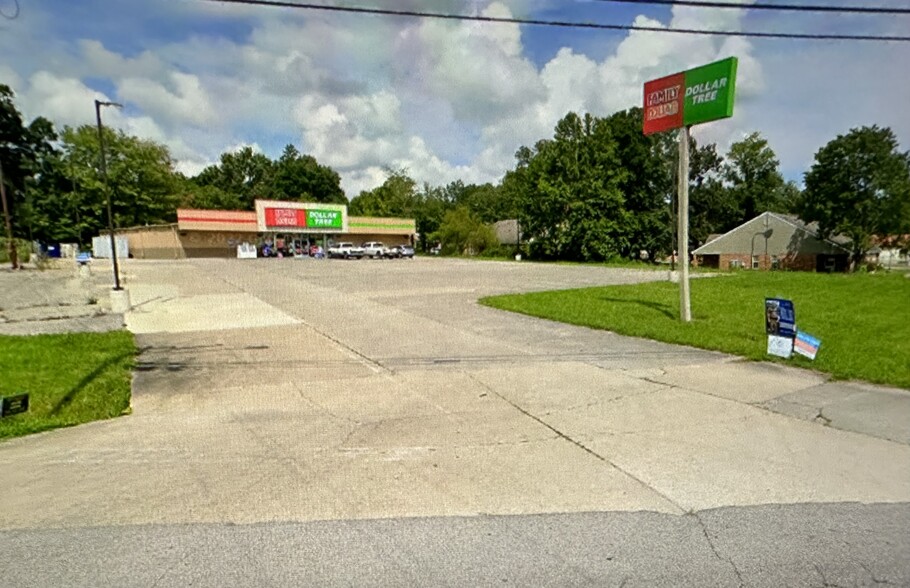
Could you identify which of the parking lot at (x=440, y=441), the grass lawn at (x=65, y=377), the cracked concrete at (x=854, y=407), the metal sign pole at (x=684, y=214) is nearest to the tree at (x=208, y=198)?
the grass lawn at (x=65, y=377)

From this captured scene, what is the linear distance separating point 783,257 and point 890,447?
60184 millimetres

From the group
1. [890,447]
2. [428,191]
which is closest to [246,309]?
[890,447]

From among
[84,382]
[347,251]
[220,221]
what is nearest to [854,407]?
[84,382]

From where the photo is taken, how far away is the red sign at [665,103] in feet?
35.3

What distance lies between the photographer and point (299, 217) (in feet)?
156

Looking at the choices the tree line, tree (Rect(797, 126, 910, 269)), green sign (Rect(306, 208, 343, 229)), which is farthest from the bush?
tree (Rect(797, 126, 910, 269))

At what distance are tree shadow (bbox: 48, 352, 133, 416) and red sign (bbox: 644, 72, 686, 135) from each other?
12.5 meters

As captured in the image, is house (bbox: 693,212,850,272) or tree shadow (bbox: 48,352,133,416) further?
house (bbox: 693,212,850,272)

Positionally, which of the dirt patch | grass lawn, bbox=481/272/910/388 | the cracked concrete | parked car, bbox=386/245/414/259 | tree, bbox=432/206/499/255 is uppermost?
tree, bbox=432/206/499/255

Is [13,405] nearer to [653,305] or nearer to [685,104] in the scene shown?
[685,104]

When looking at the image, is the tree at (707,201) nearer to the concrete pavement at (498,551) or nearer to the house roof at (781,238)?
the house roof at (781,238)

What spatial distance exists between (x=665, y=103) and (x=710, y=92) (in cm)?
109

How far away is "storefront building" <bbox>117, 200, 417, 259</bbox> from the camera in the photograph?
45.2 meters

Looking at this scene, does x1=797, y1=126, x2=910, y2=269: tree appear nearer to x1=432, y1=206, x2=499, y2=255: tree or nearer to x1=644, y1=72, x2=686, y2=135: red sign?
x1=432, y1=206, x2=499, y2=255: tree
